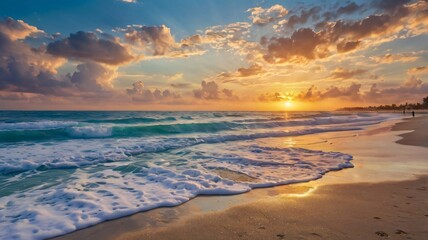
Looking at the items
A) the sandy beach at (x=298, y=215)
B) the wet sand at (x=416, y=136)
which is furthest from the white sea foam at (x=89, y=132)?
the wet sand at (x=416, y=136)

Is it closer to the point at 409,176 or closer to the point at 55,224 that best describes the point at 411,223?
the point at 409,176

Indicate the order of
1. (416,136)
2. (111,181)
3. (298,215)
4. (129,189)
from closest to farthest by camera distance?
1. (298,215)
2. (129,189)
3. (111,181)
4. (416,136)

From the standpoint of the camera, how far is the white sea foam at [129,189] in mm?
4527

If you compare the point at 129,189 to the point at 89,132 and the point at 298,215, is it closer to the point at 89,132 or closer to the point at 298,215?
the point at 298,215

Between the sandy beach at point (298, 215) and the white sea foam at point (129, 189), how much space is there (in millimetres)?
417

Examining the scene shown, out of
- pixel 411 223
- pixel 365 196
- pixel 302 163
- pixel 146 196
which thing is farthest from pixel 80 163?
pixel 411 223

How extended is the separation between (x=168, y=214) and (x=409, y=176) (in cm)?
650

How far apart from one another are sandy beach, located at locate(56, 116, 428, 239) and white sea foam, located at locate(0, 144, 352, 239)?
0.42 m

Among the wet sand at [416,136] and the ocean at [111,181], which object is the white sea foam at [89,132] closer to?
the ocean at [111,181]

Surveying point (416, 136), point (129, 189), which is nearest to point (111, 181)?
point (129, 189)

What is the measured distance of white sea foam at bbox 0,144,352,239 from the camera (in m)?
4.53

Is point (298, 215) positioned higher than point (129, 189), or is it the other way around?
point (298, 215)

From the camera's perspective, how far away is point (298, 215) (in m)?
4.44

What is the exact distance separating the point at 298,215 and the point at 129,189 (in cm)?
403
